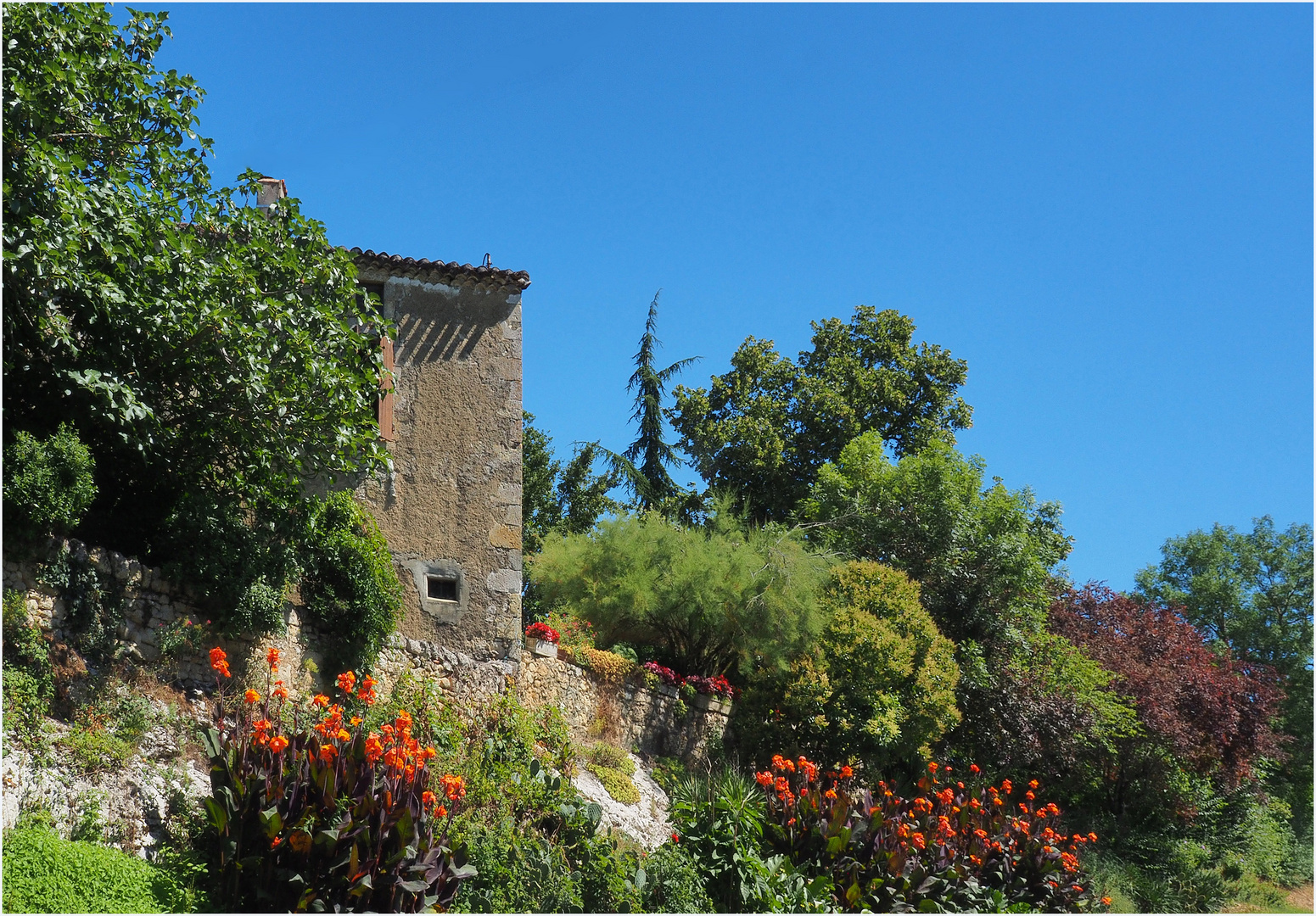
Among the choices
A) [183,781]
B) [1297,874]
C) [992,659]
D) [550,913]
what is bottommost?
[1297,874]

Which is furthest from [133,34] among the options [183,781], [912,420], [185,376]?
[912,420]

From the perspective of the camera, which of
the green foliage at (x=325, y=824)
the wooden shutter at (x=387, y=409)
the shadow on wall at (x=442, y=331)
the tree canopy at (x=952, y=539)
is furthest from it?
Answer: the tree canopy at (x=952, y=539)

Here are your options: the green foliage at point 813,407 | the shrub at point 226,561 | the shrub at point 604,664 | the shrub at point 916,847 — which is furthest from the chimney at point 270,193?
the green foliage at point 813,407

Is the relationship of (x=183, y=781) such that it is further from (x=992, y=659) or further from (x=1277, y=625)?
(x=1277, y=625)

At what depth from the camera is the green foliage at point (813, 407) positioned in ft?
90.4

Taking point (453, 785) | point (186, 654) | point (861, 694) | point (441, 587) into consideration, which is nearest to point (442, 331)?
point (441, 587)

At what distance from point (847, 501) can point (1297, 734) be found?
1790cm

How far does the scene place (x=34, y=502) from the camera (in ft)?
30.0

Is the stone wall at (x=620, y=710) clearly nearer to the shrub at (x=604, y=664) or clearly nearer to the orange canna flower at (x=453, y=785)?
the shrub at (x=604, y=664)

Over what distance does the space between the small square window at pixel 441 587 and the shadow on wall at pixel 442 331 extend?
3253 mm

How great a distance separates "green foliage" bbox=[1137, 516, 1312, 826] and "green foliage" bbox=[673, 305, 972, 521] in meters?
11.5

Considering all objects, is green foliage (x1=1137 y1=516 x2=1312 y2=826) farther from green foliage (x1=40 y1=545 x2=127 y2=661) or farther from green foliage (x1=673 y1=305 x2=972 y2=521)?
green foliage (x1=40 y1=545 x2=127 y2=661)

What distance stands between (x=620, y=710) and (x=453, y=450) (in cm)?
489

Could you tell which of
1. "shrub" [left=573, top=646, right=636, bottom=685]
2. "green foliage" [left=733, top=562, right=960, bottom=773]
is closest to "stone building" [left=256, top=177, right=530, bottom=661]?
"shrub" [left=573, top=646, right=636, bottom=685]
